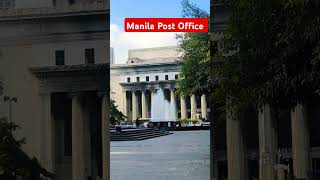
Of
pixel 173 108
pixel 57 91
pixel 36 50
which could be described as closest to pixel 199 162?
pixel 173 108

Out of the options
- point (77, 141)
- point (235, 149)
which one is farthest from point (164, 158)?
point (77, 141)

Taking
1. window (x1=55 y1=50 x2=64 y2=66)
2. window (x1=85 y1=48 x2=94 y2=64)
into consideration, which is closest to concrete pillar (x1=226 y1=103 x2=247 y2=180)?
window (x1=85 y1=48 x2=94 y2=64)

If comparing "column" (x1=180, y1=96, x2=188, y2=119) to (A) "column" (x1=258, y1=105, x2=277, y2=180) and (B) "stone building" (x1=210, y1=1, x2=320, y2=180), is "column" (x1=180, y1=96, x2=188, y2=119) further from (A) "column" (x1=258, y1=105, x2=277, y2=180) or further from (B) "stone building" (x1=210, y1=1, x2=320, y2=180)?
(A) "column" (x1=258, y1=105, x2=277, y2=180)

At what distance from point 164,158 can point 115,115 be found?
1.83 ft

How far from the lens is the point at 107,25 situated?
12.3ft

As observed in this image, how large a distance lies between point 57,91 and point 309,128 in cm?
200

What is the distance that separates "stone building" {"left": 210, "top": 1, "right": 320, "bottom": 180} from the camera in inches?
150

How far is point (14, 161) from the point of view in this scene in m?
3.81

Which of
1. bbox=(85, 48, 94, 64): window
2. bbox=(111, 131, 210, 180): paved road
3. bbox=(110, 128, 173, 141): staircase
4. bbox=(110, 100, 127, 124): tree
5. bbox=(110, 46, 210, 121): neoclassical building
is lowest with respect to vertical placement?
bbox=(111, 131, 210, 180): paved road

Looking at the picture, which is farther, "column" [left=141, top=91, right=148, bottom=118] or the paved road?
the paved road

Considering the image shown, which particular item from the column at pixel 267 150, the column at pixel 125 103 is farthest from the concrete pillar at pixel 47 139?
the column at pixel 267 150

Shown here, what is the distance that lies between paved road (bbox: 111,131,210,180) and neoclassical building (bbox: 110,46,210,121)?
0.73 feet

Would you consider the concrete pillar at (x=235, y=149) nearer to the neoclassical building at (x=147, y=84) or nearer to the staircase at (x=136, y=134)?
the neoclassical building at (x=147, y=84)

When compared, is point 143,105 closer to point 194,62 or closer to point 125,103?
point 125,103
